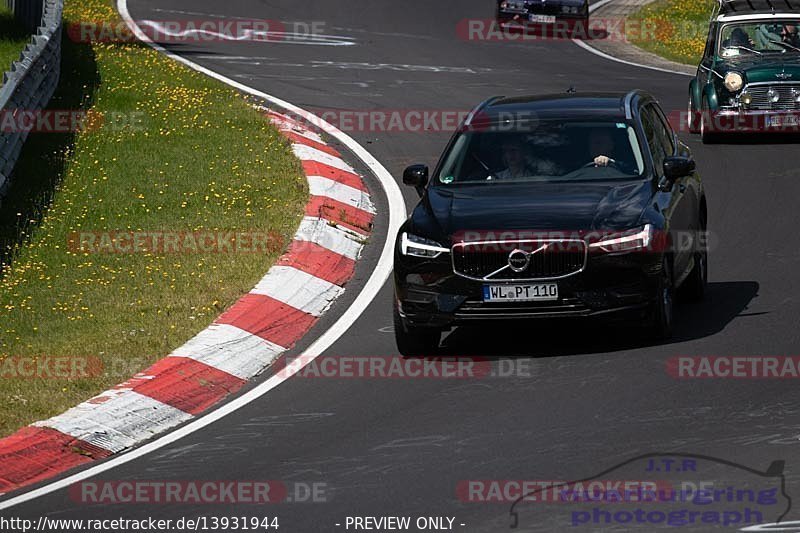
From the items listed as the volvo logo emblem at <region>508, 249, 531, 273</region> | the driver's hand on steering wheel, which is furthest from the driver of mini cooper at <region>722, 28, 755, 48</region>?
the volvo logo emblem at <region>508, 249, 531, 273</region>

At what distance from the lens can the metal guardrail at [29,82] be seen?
1542 cm

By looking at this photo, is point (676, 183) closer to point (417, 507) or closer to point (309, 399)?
point (309, 399)

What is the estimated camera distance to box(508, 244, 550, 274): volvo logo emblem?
401 inches

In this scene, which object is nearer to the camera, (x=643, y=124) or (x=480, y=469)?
(x=480, y=469)

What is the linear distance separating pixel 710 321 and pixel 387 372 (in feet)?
8.19

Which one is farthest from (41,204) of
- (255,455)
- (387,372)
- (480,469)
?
(480,469)

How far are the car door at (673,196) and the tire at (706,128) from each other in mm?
6849

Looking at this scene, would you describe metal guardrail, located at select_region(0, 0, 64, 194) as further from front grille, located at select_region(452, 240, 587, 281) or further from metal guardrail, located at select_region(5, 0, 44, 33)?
front grille, located at select_region(452, 240, 587, 281)

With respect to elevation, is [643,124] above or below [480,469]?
above

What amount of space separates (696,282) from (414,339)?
2.49 m

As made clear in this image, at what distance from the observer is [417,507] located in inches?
295

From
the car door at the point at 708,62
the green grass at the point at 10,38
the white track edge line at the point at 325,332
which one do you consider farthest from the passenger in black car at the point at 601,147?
the green grass at the point at 10,38

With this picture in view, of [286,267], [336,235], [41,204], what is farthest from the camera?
[41,204]

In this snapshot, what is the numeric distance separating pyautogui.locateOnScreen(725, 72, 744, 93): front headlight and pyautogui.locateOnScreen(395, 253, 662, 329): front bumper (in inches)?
370
